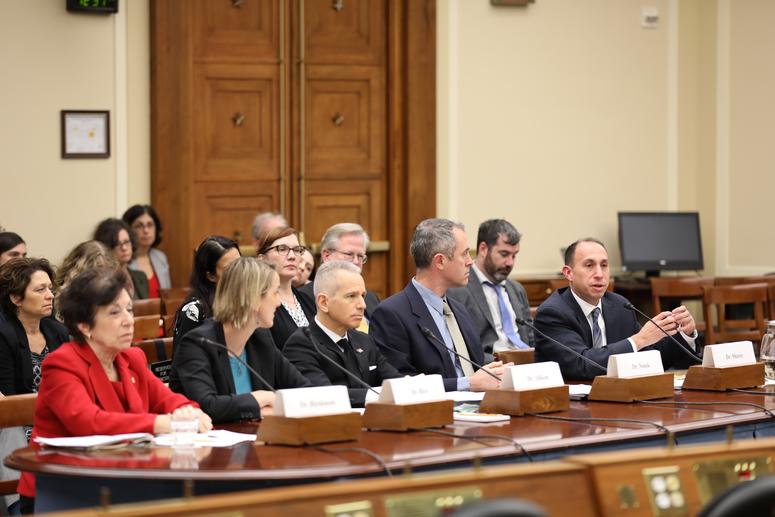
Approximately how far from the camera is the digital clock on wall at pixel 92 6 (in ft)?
24.8

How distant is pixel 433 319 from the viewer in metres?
4.92


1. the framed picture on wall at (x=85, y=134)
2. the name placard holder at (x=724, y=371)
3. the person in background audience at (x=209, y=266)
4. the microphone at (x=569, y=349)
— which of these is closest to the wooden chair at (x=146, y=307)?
the person in background audience at (x=209, y=266)

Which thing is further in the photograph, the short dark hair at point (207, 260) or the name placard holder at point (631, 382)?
the short dark hair at point (207, 260)

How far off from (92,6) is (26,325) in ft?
10.4

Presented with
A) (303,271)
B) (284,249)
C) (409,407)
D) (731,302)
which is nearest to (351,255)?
(303,271)

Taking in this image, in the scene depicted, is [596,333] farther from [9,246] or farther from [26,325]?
[9,246]

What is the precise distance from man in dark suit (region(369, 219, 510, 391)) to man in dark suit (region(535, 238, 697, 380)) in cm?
30

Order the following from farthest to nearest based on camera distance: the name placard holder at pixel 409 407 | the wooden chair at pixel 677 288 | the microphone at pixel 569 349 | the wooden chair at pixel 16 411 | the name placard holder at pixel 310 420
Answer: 1. the wooden chair at pixel 677 288
2. the microphone at pixel 569 349
3. the wooden chair at pixel 16 411
4. the name placard holder at pixel 409 407
5. the name placard holder at pixel 310 420

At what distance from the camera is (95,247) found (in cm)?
599

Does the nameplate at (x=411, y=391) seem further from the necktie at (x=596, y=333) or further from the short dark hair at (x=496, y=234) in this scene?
the short dark hair at (x=496, y=234)

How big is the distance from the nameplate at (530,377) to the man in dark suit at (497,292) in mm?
2255

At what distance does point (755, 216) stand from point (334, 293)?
5.68m

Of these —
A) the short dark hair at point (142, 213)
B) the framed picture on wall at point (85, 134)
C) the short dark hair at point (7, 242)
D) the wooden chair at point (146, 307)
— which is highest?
the framed picture on wall at point (85, 134)

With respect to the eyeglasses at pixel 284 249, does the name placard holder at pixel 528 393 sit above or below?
below
